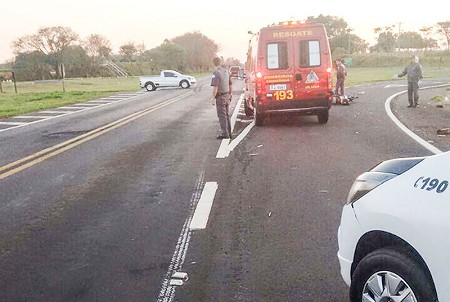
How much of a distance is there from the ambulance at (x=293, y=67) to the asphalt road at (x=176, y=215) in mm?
1435

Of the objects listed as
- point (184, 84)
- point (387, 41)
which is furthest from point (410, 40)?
point (184, 84)

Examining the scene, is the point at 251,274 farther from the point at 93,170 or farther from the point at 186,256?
the point at 93,170

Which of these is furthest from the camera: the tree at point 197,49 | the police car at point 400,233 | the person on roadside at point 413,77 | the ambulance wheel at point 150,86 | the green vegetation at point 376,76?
the tree at point 197,49

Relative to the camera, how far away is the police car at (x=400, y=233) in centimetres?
243

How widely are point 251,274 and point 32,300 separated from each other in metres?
1.74

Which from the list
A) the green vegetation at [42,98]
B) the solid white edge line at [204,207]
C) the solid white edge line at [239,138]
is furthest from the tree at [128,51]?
the solid white edge line at [204,207]

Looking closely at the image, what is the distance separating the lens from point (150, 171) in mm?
8094

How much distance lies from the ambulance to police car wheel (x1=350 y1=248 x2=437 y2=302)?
32.6 feet

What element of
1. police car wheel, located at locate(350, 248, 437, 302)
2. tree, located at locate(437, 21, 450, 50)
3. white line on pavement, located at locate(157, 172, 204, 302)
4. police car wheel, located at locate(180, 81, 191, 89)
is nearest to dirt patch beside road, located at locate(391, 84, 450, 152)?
white line on pavement, located at locate(157, 172, 204, 302)

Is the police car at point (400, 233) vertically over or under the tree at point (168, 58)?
under

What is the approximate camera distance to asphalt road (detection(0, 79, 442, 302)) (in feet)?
13.0

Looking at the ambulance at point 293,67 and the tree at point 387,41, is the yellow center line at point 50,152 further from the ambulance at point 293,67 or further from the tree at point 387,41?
the tree at point 387,41

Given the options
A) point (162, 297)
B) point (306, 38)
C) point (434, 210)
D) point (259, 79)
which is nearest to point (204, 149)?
point (259, 79)

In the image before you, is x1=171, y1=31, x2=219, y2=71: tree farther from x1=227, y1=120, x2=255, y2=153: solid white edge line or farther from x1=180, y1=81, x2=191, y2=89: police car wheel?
x1=227, y1=120, x2=255, y2=153: solid white edge line
